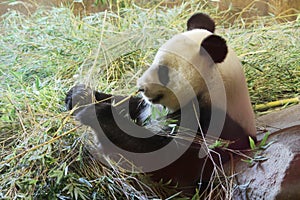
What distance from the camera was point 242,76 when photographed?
1999 mm

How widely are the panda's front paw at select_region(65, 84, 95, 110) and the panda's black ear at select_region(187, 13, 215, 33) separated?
50 cm

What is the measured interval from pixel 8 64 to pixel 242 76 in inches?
52.6

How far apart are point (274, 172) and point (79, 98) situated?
76cm

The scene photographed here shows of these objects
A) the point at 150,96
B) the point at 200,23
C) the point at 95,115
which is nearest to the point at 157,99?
the point at 150,96

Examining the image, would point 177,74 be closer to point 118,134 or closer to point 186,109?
point 186,109

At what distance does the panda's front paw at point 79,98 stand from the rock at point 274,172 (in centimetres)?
57

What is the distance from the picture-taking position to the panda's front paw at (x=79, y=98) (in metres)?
1.95

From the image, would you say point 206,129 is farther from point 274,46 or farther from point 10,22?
point 10,22

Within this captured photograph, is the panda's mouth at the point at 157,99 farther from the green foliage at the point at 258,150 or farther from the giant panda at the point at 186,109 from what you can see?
the green foliage at the point at 258,150

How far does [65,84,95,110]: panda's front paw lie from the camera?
195cm

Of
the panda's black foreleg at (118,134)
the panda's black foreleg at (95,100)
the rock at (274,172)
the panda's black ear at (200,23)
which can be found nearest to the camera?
the rock at (274,172)

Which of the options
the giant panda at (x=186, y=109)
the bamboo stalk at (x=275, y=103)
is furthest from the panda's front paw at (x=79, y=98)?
the bamboo stalk at (x=275, y=103)

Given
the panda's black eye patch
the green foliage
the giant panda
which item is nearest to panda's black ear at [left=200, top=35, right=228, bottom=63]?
the giant panda

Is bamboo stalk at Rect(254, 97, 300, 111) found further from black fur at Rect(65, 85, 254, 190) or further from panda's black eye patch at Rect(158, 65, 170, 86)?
panda's black eye patch at Rect(158, 65, 170, 86)
